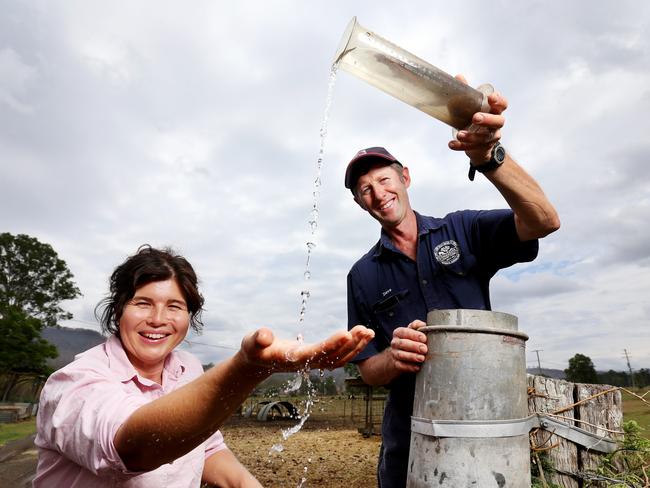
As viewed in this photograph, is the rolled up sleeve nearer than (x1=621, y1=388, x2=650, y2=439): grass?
Yes

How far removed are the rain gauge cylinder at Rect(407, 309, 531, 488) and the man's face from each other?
1439 millimetres

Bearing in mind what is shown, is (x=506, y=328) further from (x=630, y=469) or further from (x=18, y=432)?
(x=18, y=432)

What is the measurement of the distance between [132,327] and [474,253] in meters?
2.09

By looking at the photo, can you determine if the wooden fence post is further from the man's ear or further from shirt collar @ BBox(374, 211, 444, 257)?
the man's ear

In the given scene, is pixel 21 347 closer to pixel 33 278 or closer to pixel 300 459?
pixel 33 278

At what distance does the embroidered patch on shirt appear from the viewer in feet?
9.98

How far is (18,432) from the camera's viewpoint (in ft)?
56.6

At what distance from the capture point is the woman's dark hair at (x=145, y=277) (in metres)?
2.46

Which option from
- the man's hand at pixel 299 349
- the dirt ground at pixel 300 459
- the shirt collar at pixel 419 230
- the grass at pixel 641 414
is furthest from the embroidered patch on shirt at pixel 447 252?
the dirt ground at pixel 300 459

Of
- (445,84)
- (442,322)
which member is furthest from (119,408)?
(445,84)

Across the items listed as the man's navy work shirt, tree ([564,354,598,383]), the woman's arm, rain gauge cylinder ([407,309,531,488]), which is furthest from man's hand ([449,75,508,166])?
tree ([564,354,598,383])

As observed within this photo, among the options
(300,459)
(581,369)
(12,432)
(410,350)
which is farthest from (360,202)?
(581,369)

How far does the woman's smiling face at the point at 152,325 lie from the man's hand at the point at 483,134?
1.68m

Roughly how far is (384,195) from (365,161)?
32 centimetres
